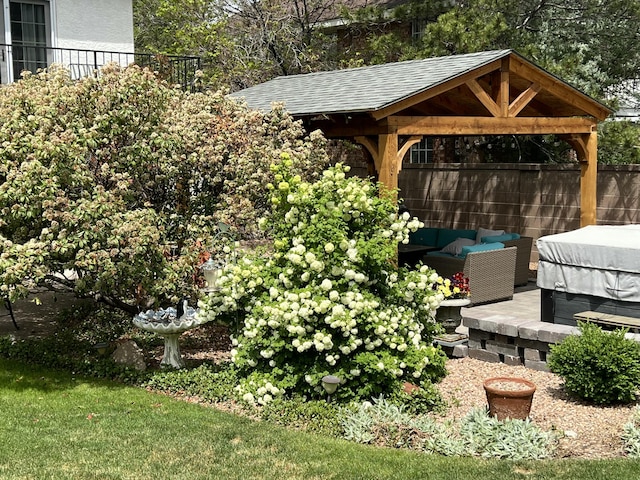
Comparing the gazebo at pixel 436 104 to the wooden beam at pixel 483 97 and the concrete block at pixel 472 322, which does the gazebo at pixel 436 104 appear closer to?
the wooden beam at pixel 483 97

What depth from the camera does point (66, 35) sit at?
1625 cm

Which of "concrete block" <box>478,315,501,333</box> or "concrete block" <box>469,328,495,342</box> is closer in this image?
"concrete block" <box>478,315,501,333</box>

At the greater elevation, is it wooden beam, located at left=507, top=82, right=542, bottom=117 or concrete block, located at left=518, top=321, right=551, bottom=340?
wooden beam, located at left=507, top=82, right=542, bottom=117

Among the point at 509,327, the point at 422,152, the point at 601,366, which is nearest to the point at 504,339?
the point at 509,327

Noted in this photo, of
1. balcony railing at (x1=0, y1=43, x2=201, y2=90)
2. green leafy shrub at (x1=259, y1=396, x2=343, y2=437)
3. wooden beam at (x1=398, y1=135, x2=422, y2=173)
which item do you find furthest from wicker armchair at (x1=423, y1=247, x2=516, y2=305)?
balcony railing at (x1=0, y1=43, x2=201, y2=90)

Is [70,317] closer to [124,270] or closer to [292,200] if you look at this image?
[124,270]

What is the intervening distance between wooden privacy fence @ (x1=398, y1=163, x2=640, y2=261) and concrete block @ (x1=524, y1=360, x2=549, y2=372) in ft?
22.2

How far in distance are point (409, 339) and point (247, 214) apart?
237 cm

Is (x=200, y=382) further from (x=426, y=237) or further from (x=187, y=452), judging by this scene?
(x=426, y=237)

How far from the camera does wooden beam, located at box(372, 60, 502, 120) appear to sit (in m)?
10.2

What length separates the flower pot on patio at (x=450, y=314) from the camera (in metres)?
9.95

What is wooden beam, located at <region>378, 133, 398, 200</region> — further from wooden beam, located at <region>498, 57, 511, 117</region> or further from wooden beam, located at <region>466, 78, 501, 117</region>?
wooden beam, located at <region>498, 57, 511, 117</region>

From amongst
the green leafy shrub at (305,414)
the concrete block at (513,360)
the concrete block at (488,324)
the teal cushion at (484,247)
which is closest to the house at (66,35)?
the teal cushion at (484,247)

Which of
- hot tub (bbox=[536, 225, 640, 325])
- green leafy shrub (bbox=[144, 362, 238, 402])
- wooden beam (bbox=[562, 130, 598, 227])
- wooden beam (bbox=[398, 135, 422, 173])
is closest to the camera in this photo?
green leafy shrub (bbox=[144, 362, 238, 402])
